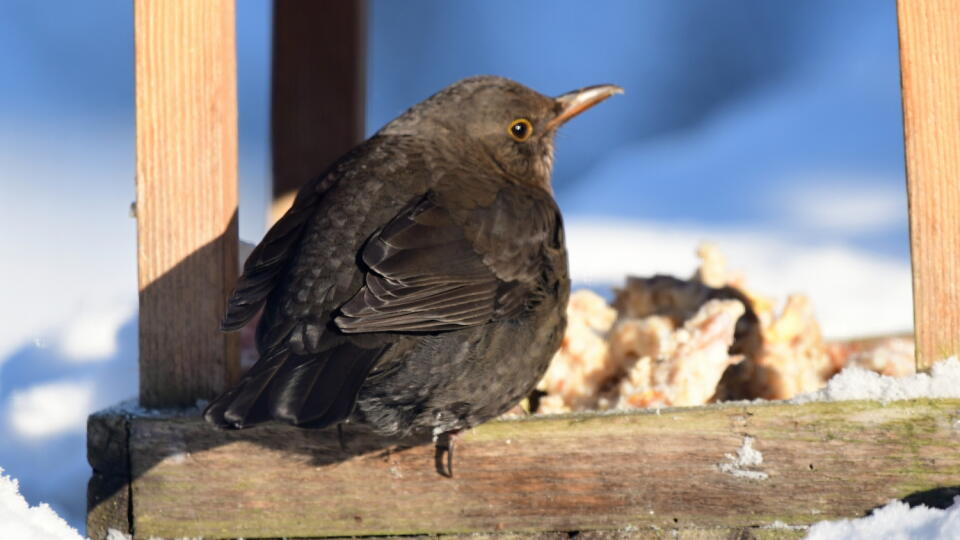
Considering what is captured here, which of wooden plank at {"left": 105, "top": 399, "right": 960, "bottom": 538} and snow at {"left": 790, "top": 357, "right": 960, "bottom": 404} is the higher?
snow at {"left": 790, "top": 357, "right": 960, "bottom": 404}

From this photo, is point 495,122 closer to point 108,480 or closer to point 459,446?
point 459,446

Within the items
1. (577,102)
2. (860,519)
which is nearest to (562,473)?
(860,519)

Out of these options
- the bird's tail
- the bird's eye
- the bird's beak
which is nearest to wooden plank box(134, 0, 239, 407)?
the bird's tail

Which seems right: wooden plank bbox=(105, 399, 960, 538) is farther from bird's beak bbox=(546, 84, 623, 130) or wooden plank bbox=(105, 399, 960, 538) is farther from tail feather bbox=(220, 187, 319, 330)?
bird's beak bbox=(546, 84, 623, 130)

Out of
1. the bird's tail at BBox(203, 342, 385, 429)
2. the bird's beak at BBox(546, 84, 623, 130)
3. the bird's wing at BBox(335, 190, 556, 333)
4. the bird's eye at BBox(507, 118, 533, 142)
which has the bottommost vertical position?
the bird's tail at BBox(203, 342, 385, 429)

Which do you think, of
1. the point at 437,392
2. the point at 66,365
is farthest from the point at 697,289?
the point at 66,365

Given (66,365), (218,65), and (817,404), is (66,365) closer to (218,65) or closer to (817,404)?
(218,65)
